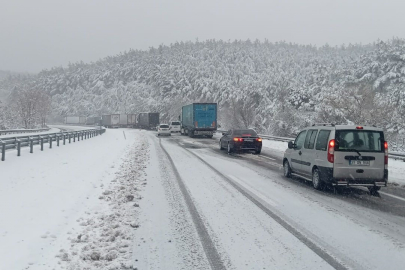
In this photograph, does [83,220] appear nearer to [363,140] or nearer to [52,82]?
[363,140]

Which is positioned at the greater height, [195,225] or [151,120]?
[151,120]

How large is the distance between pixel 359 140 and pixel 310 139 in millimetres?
1653

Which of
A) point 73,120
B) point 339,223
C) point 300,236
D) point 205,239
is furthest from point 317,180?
point 73,120

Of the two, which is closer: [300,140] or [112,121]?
[300,140]

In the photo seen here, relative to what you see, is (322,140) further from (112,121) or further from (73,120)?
(73,120)

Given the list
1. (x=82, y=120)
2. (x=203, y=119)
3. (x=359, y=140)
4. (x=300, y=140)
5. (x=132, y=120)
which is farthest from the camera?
(x=82, y=120)

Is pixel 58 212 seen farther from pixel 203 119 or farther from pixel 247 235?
pixel 203 119

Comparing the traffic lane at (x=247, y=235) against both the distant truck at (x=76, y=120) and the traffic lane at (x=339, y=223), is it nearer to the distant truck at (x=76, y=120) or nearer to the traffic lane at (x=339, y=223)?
the traffic lane at (x=339, y=223)

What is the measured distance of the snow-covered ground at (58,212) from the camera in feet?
17.5

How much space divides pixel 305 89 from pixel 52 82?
15056cm

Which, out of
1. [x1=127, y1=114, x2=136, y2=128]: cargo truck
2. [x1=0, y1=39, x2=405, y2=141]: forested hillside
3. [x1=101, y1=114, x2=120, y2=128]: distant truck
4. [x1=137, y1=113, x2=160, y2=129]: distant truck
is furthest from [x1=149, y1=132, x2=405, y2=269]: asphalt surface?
[x1=101, y1=114, x2=120, y2=128]: distant truck

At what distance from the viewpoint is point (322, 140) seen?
10477 millimetres

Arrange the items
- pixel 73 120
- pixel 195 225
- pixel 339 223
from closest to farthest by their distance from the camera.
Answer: pixel 195 225 → pixel 339 223 → pixel 73 120

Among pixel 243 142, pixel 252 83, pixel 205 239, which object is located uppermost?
pixel 252 83
